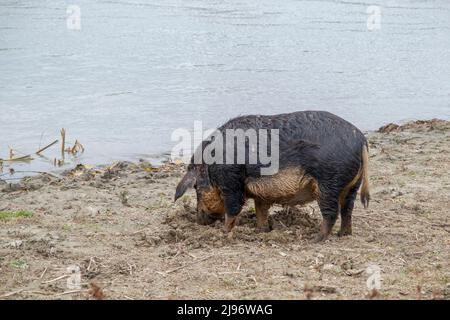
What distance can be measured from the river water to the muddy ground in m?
2.30

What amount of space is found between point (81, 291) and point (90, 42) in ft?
41.7

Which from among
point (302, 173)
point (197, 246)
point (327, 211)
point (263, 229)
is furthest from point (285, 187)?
point (197, 246)

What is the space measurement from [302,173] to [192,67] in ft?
30.9

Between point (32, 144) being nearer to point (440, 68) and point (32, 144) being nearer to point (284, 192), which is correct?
point (284, 192)

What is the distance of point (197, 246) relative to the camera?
698cm

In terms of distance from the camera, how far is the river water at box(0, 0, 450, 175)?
1266cm

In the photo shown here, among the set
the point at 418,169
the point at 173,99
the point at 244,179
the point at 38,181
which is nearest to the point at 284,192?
the point at 244,179

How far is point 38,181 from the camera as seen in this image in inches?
388

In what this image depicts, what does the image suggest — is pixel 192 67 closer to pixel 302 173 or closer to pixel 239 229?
pixel 239 229

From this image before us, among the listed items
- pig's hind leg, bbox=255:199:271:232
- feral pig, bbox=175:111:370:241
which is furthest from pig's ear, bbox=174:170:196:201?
pig's hind leg, bbox=255:199:271:232

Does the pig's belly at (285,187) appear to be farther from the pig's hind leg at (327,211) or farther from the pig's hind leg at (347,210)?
the pig's hind leg at (347,210)

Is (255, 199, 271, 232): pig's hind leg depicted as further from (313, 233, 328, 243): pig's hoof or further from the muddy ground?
(313, 233, 328, 243): pig's hoof

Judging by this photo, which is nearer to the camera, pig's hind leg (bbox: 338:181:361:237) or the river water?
pig's hind leg (bbox: 338:181:361:237)

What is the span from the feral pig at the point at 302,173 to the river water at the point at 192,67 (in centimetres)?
397
